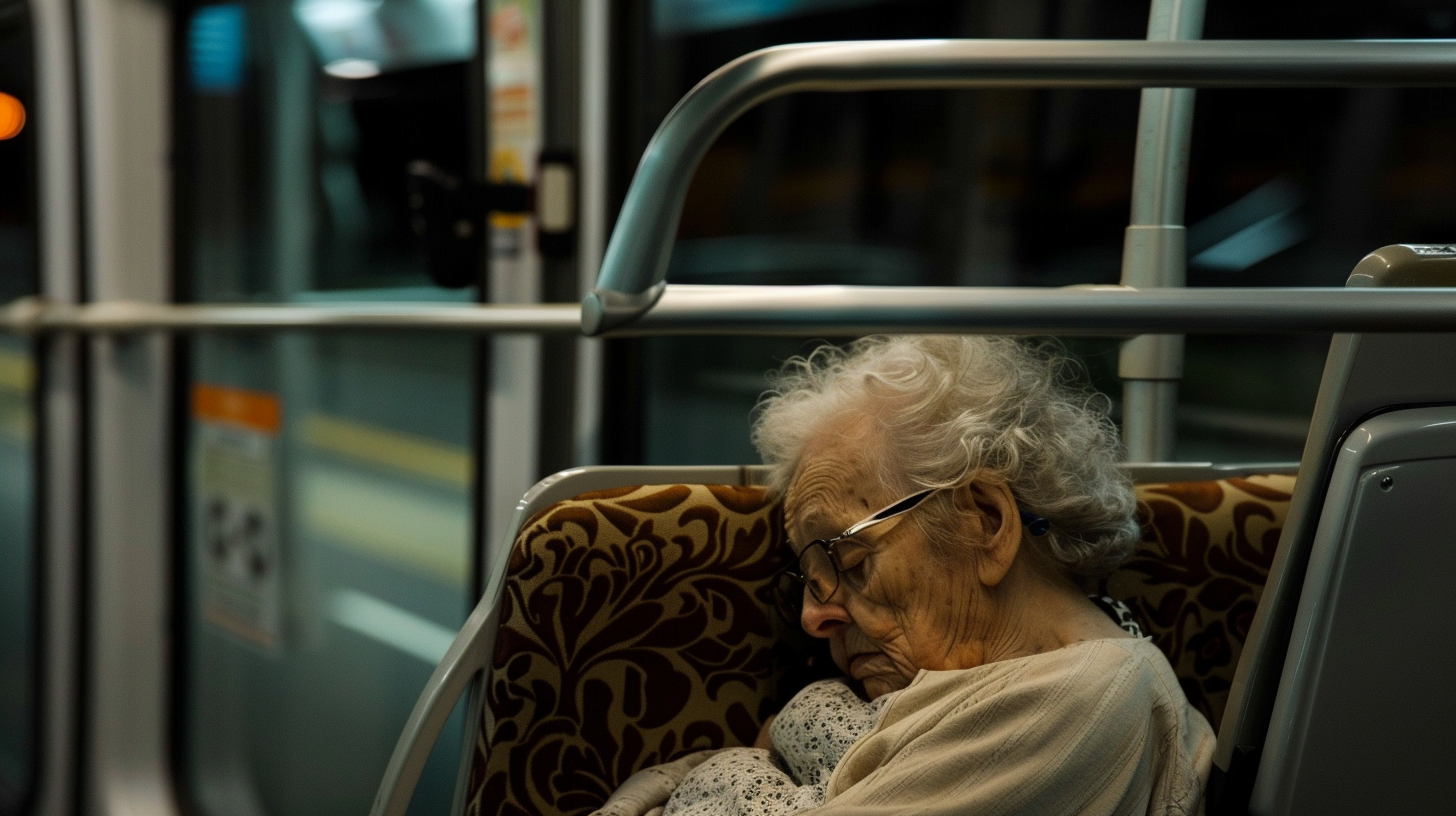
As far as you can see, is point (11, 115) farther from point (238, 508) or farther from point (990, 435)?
point (990, 435)

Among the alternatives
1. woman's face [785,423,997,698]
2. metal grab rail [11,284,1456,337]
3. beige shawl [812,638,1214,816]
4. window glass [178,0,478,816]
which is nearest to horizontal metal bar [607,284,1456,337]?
metal grab rail [11,284,1456,337]

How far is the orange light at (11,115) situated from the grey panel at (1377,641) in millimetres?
2897

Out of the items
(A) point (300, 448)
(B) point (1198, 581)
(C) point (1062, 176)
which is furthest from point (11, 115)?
(B) point (1198, 581)

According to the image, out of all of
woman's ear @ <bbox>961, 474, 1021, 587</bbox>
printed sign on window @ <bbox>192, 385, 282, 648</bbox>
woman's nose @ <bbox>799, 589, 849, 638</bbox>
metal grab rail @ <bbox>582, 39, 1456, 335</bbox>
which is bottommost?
printed sign on window @ <bbox>192, 385, 282, 648</bbox>

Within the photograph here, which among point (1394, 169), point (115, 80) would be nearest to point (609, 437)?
point (1394, 169)

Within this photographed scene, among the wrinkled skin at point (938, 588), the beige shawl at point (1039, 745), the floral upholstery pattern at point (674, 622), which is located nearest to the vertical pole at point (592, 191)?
the floral upholstery pattern at point (674, 622)

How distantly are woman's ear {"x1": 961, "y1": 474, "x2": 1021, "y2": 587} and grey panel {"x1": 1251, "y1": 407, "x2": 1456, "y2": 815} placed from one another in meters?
0.29

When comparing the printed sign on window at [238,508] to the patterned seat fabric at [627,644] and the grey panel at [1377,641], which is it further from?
the grey panel at [1377,641]

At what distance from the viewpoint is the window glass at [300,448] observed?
8.68ft

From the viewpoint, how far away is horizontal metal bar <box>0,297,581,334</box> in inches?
69.4

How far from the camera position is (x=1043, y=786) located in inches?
36.6

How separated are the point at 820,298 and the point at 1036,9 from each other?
1295 mm

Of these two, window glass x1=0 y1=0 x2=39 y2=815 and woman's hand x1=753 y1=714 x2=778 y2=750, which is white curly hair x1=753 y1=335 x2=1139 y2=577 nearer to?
woman's hand x1=753 y1=714 x2=778 y2=750

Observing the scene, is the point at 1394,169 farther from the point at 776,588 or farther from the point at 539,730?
the point at 539,730
